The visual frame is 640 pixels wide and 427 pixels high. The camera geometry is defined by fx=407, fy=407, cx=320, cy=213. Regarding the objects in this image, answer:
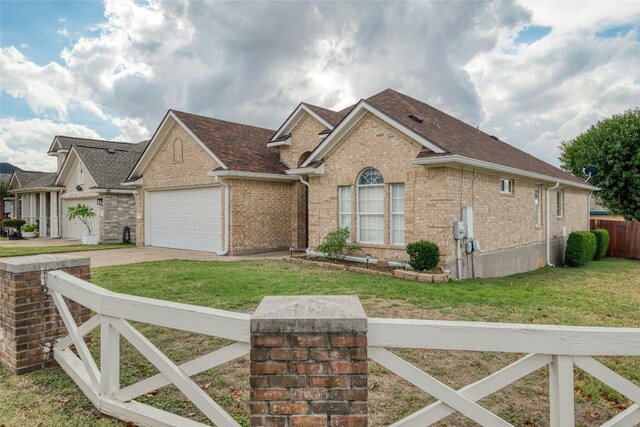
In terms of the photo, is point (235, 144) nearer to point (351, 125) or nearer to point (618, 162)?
point (351, 125)

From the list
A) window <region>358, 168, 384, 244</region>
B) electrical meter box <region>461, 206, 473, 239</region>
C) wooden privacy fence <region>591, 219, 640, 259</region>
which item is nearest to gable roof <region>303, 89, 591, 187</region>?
electrical meter box <region>461, 206, 473, 239</region>

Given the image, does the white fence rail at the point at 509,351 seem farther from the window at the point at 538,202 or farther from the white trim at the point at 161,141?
the window at the point at 538,202

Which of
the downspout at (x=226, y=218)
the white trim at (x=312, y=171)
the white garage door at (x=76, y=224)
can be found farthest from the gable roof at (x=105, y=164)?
the white trim at (x=312, y=171)

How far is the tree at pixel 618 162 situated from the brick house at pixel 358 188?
19.0 ft

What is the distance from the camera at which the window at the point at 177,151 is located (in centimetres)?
1736

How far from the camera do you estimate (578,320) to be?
6930 millimetres

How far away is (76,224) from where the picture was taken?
23969 mm

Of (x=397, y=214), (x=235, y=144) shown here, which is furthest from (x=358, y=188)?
(x=235, y=144)

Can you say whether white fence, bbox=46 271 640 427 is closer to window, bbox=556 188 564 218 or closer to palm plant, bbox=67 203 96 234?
window, bbox=556 188 564 218

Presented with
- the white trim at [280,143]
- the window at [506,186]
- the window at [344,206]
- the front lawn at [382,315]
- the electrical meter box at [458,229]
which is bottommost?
the front lawn at [382,315]

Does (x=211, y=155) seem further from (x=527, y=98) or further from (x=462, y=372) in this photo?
(x=527, y=98)

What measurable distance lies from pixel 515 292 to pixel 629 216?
21747 mm

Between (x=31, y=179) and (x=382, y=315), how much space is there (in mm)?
33245

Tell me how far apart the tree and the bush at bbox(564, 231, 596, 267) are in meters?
10.9
